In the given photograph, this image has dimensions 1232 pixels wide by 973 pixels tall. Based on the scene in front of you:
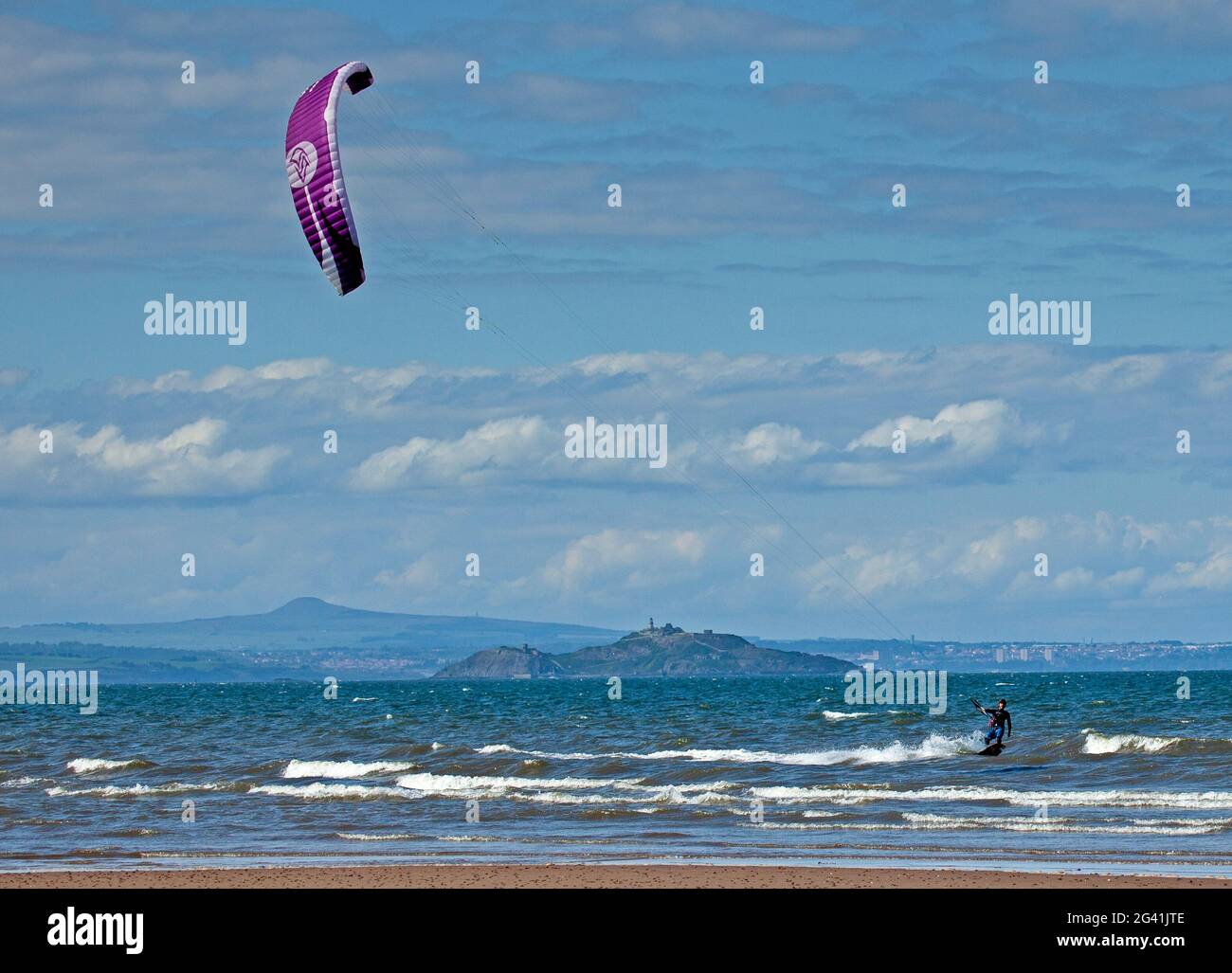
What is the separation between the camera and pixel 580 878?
59.3 ft

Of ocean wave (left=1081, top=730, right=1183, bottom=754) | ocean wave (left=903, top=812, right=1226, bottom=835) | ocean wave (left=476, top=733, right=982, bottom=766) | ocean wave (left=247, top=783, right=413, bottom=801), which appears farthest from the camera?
ocean wave (left=476, top=733, right=982, bottom=766)

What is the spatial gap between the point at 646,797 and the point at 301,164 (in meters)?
12.1

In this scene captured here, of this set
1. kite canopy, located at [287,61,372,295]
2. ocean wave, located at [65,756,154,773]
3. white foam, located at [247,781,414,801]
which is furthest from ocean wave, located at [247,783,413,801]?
kite canopy, located at [287,61,372,295]

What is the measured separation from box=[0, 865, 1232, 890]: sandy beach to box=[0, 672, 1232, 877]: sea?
106 centimetres

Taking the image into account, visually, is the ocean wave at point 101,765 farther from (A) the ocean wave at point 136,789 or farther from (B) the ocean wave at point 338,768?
(A) the ocean wave at point 136,789

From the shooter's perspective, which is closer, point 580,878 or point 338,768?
point 580,878

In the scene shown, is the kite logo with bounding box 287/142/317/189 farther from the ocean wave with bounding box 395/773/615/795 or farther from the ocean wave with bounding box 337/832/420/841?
the ocean wave with bounding box 395/773/615/795

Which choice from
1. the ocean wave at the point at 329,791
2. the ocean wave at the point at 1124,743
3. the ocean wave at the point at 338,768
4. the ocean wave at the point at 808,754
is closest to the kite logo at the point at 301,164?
the ocean wave at the point at 329,791

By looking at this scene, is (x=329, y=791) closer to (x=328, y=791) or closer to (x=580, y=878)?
(x=328, y=791)

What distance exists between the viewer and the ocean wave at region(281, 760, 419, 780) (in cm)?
3588

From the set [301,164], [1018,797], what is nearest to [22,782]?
[301,164]
